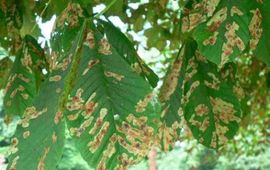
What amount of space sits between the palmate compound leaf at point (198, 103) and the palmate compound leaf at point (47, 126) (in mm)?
327

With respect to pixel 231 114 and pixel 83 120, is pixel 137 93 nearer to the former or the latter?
pixel 83 120

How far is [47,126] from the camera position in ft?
2.41

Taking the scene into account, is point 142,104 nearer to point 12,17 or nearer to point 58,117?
point 58,117

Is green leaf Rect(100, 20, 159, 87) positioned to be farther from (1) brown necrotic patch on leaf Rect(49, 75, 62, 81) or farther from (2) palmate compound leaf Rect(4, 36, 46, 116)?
(2) palmate compound leaf Rect(4, 36, 46, 116)

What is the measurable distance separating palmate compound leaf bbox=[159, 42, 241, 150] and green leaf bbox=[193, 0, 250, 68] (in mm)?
204

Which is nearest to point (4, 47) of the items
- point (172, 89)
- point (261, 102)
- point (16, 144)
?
point (172, 89)

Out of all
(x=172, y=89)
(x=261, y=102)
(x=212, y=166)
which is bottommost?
(x=172, y=89)

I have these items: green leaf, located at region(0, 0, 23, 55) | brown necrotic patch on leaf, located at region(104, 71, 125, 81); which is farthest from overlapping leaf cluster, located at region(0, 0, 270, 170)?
green leaf, located at region(0, 0, 23, 55)

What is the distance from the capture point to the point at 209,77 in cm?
109

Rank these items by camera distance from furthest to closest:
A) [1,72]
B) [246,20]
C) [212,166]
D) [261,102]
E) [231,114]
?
[212,166] → [261,102] → [1,72] → [231,114] → [246,20]

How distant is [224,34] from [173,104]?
25 cm

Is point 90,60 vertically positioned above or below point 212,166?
below

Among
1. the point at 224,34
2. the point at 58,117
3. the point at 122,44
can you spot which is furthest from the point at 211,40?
the point at 58,117

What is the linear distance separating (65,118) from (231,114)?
438mm
